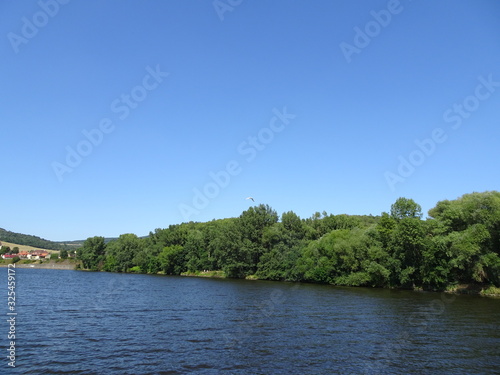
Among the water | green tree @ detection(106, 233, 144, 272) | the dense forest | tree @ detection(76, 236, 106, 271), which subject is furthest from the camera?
tree @ detection(76, 236, 106, 271)

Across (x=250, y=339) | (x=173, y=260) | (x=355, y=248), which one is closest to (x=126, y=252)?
(x=173, y=260)

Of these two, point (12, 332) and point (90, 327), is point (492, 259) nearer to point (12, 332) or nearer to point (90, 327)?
point (90, 327)

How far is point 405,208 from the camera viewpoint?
242 ft

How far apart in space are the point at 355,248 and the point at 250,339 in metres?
56.1

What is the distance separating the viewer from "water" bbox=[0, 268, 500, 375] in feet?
62.4

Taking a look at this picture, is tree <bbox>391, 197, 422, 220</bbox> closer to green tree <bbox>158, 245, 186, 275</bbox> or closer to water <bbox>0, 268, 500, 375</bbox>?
water <bbox>0, 268, 500, 375</bbox>

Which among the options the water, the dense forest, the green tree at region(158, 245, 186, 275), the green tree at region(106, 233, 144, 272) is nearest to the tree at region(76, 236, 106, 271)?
the green tree at region(106, 233, 144, 272)

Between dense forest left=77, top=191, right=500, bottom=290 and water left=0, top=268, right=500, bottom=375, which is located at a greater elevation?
dense forest left=77, top=191, right=500, bottom=290

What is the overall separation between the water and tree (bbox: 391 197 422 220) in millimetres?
34530

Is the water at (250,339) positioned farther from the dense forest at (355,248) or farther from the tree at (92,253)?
the tree at (92,253)

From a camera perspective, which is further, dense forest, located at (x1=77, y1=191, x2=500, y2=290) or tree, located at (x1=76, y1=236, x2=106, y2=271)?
tree, located at (x1=76, y1=236, x2=106, y2=271)

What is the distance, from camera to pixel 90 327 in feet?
92.4

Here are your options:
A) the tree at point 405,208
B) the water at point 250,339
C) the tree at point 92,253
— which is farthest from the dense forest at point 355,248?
the tree at point 92,253

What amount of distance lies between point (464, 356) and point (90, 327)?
87.7 ft
